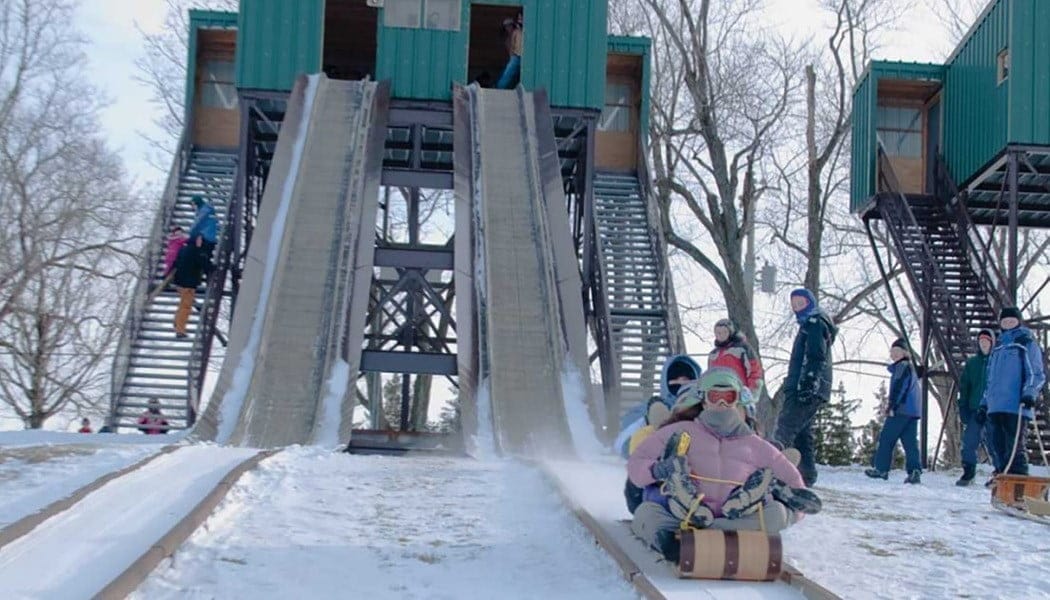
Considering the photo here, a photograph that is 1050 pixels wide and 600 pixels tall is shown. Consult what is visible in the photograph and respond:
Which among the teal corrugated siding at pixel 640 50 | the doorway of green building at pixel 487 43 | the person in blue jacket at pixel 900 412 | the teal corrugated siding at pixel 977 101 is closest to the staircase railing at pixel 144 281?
the doorway of green building at pixel 487 43

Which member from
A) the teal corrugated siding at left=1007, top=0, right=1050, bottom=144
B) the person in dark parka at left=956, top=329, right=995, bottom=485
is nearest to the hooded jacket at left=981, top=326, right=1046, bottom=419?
the person in dark parka at left=956, top=329, right=995, bottom=485

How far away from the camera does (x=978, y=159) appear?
65.1 ft

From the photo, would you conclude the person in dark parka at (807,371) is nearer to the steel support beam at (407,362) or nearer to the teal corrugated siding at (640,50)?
the steel support beam at (407,362)

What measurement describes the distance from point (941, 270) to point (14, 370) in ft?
65.2

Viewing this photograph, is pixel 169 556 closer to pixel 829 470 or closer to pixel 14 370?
pixel 829 470

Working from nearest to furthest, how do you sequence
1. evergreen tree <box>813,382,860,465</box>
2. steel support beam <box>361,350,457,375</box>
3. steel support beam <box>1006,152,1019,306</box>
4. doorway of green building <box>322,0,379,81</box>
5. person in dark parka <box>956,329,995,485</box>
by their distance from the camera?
person in dark parka <box>956,329,995,485</box>
steel support beam <box>361,350,457,375</box>
steel support beam <box>1006,152,1019,306</box>
doorway of green building <box>322,0,379,81</box>
evergreen tree <box>813,382,860,465</box>

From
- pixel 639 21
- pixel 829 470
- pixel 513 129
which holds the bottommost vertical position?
pixel 829 470

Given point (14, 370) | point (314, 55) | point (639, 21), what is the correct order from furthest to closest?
point (639, 21), point (14, 370), point (314, 55)

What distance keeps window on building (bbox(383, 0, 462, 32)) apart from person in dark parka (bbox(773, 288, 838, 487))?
1053cm

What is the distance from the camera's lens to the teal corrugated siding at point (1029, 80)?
18484 mm

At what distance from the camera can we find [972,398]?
11.8 m

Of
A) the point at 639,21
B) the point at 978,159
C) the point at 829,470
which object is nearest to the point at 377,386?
the point at 639,21

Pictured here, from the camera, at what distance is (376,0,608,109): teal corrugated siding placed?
18.6m

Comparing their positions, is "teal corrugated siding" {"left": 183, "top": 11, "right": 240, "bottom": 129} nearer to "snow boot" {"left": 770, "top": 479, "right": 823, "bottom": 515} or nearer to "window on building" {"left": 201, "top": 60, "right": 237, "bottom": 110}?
"window on building" {"left": 201, "top": 60, "right": 237, "bottom": 110}
